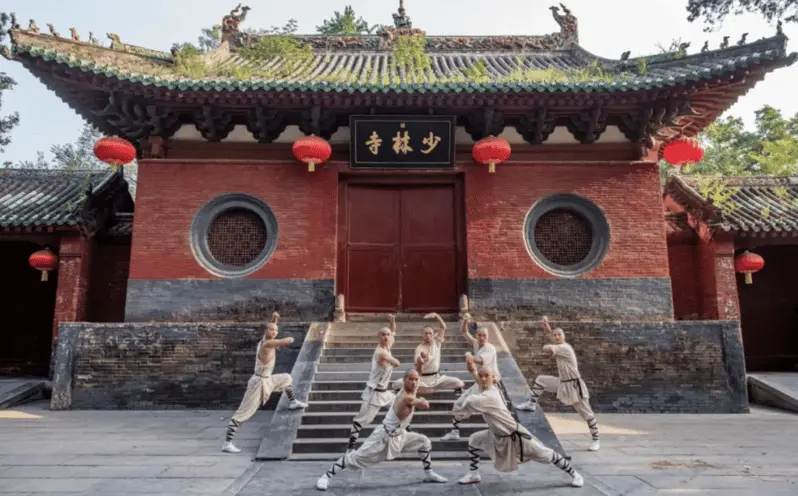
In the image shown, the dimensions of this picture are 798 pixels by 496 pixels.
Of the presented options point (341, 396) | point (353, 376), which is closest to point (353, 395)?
point (341, 396)

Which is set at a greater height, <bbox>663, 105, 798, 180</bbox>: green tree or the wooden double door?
<bbox>663, 105, 798, 180</bbox>: green tree

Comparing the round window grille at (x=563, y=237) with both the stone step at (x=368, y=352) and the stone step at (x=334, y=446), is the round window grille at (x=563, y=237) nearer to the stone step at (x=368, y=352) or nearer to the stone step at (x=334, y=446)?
the stone step at (x=368, y=352)

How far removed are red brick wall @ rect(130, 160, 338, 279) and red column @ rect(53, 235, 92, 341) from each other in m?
1.54

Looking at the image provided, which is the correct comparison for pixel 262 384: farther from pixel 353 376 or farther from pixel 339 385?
pixel 353 376

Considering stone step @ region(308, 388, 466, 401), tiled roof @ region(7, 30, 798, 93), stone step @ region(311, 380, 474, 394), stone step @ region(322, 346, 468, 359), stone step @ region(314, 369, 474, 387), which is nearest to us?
stone step @ region(308, 388, 466, 401)

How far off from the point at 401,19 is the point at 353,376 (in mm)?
10727

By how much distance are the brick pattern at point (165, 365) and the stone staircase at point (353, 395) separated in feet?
3.00

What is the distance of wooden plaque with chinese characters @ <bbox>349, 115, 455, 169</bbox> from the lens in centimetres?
891

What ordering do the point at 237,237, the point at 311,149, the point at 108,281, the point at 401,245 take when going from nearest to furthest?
the point at 311,149, the point at 237,237, the point at 401,245, the point at 108,281

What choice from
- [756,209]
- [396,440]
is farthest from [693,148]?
[396,440]

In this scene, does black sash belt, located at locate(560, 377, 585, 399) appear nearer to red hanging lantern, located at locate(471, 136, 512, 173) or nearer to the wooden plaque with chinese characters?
red hanging lantern, located at locate(471, 136, 512, 173)

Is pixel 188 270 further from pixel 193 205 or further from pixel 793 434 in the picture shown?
pixel 793 434

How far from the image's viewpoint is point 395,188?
959 cm

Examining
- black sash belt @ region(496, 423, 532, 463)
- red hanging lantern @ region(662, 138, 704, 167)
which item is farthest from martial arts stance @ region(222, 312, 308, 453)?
red hanging lantern @ region(662, 138, 704, 167)
